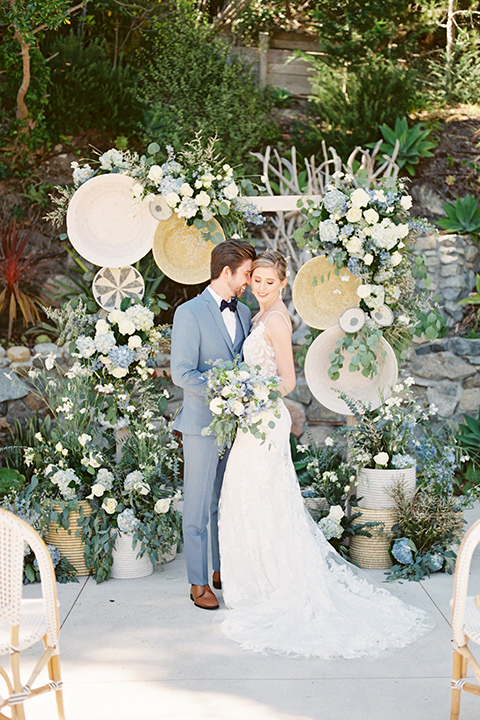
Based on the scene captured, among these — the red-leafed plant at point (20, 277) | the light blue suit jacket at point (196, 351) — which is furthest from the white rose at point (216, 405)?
the red-leafed plant at point (20, 277)

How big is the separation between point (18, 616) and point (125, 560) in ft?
6.55

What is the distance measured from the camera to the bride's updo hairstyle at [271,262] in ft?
12.5

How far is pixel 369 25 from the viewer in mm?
9812

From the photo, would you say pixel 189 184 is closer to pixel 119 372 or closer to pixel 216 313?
pixel 216 313

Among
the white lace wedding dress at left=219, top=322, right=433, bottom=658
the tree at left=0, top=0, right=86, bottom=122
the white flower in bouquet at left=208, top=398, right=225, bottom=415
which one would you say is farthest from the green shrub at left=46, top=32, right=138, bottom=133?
the white flower in bouquet at left=208, top=398, right=225, bottom=415

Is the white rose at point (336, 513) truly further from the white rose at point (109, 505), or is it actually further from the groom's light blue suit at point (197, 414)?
the white rose at point (109, 505)

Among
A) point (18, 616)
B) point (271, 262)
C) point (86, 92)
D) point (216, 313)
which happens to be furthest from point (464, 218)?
point (18, 616)

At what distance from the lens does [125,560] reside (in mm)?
4344

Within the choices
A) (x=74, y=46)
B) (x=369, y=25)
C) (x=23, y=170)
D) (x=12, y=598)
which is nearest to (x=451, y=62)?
(x=369, y=25)

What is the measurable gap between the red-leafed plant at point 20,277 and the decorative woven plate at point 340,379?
3.40 m

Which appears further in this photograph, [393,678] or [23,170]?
[23,170]

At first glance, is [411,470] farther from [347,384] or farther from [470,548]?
[470,548]

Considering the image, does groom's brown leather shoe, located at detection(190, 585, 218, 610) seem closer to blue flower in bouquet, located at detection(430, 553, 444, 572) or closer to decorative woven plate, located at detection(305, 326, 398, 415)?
blue flower in bouquet, located at detection(430, 553, 444, 572)

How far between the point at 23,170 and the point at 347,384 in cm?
516
